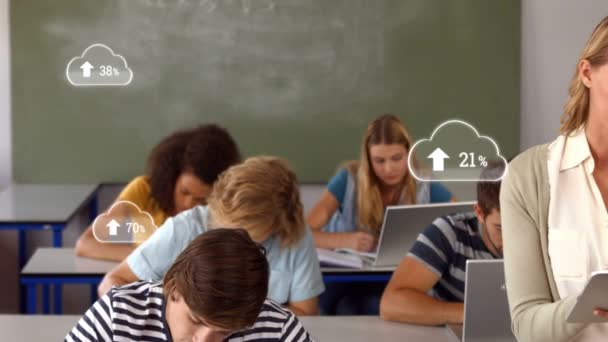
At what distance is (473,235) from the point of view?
9.09 ft

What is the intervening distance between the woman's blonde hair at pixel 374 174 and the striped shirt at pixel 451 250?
92 centimetres

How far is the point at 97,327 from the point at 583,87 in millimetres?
931

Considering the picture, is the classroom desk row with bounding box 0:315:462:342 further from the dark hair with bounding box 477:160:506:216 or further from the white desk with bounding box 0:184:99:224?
the white desk with bounding box 0:184:99:224

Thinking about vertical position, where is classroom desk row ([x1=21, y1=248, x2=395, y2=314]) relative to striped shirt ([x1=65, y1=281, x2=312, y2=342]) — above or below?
below

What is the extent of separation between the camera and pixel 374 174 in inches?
151

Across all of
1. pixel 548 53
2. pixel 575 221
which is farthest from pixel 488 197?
pixel 575 221

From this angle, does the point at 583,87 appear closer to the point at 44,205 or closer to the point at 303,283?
the point at 303,283

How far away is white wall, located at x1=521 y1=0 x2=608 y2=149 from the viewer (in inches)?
141

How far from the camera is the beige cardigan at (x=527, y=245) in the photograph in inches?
63.7

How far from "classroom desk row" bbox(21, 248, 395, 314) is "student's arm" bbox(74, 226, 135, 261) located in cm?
3

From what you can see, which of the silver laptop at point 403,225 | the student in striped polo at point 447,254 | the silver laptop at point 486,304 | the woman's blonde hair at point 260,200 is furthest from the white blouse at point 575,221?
the silver laptop at point 403,225

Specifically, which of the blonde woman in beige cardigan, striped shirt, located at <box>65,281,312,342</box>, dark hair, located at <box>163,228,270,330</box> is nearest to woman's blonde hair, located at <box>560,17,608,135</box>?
the blonde woman in beige cardigan

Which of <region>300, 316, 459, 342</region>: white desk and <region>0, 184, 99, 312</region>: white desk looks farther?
<region>0, 184, 99, 312</region>: white desk

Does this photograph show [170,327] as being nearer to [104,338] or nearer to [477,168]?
[104,338]
